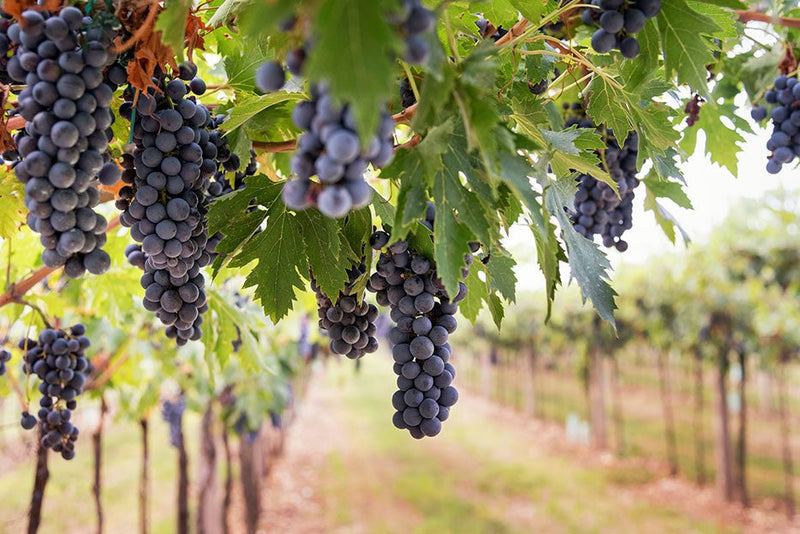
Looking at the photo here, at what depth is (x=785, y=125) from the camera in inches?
88.7

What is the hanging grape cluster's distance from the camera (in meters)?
1.53

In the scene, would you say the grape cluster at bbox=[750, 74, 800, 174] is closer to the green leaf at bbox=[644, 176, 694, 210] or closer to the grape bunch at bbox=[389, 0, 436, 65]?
the green leaf at bbox=[644, 176, 694, 210]

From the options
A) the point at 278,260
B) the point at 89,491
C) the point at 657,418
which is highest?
the point at 278,260

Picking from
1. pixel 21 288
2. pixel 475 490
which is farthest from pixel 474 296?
pixel 475 490

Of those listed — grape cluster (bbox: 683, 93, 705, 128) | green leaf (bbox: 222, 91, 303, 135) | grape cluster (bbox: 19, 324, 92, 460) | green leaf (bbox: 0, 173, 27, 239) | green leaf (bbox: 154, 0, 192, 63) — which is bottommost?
grape cluster (bbox: 19, 324, 92, 460)

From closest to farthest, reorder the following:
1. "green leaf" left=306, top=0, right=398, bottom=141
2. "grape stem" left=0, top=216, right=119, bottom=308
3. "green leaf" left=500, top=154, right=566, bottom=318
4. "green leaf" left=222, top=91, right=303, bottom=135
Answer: "green leaf" left=306, top=0, right=398, bottom=141 < "green leaf" left=500, top=154, right=566, bottom=318 < "green leaf" left=222, top=91, right=303, bottom=135 < "grape stem" left=0, top=216, right=119, bottom=308

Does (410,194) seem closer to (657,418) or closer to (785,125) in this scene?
(785,125)

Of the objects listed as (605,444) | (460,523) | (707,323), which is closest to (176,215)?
(460,523)

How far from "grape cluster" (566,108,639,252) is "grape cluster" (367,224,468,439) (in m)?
0.91

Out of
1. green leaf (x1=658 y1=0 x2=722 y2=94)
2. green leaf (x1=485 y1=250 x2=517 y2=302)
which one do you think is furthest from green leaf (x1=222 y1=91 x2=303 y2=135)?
green leaf (x1=658 y1=0 x2=722 y2=94)

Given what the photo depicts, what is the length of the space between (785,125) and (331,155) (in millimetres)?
2105

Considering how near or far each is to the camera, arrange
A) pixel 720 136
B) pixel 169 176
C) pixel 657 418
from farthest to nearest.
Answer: pixel 657 418, pixel 720 136, pixel 169 176

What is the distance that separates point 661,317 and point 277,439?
34.3ft

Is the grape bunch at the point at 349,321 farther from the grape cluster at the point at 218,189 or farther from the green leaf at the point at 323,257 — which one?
the grape cluster at the point at 218,189
